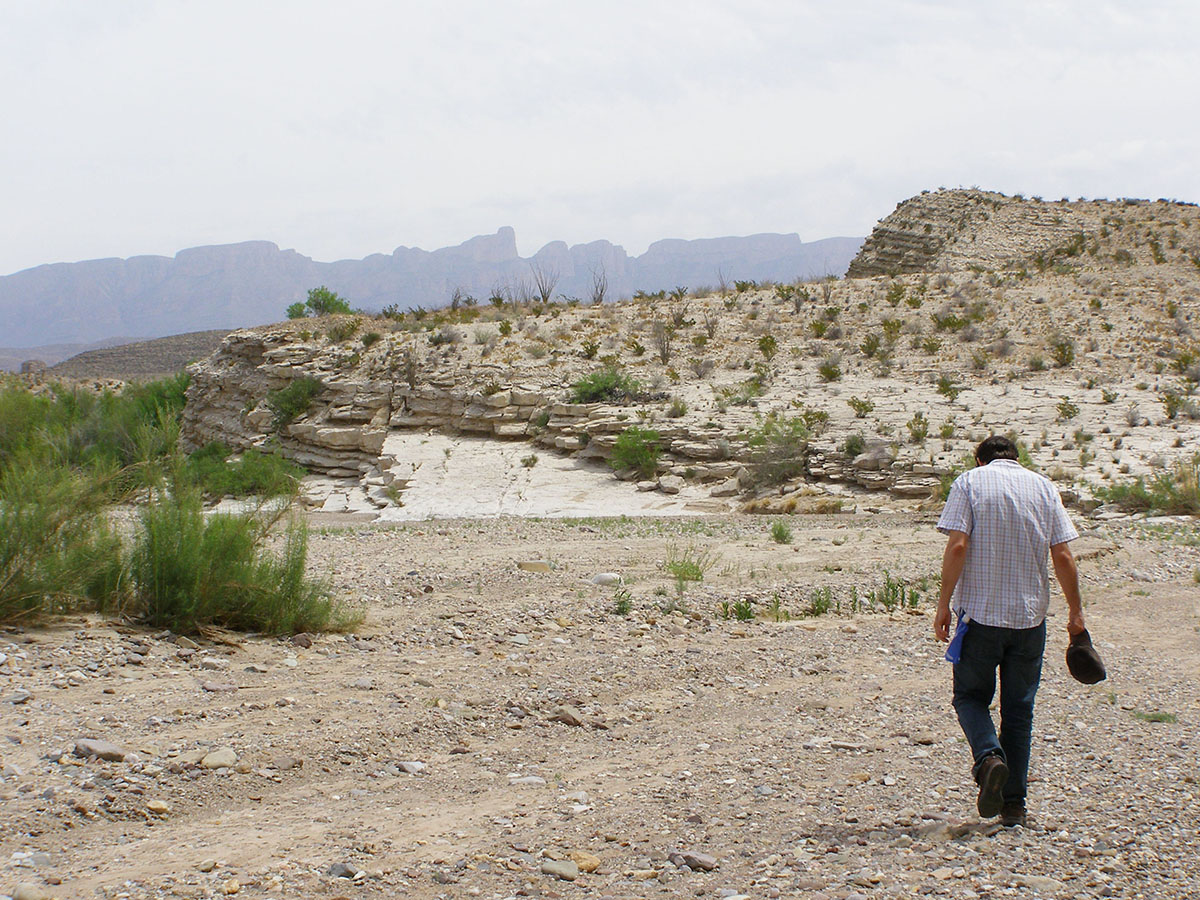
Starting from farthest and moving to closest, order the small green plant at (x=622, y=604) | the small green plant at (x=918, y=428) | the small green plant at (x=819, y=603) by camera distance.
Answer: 1. the small green plant at (x=918, y=428)
2. the small green plant at (x=819, y=603)
3. the small green plant at (x=622, y=604)

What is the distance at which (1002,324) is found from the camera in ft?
90.7

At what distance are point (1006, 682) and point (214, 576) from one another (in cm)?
501

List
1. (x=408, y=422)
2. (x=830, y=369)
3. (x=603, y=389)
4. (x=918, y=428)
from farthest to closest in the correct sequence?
1. (x=408, y=422)
2. (x=603, y=389)
3. (x=830, y=369)
4. (x=918, y=428)

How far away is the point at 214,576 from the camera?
632cm

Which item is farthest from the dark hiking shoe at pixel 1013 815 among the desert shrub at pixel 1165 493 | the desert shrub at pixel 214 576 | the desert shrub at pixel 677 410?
the desert shrub at pixel 677 410

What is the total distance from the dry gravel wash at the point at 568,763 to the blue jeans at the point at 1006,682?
0.35m

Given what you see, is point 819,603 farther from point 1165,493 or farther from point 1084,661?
point 1165,493

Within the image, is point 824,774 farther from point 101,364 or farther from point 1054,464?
point 101,364

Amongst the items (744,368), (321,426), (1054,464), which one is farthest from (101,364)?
(1054,464)

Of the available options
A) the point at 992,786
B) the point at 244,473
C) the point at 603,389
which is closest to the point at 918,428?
the point at 603,389

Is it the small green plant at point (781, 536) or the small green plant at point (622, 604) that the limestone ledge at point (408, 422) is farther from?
the small green plant at point (622, 604)

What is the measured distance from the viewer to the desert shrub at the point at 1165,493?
14.1 meters

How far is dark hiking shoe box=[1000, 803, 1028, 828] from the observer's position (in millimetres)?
3602

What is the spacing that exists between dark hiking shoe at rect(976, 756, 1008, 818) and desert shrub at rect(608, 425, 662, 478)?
1745 cm
